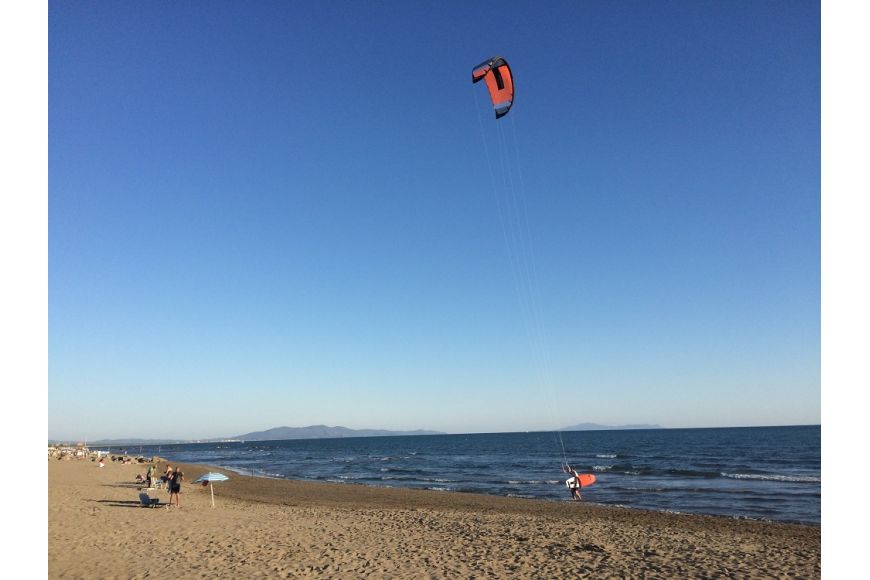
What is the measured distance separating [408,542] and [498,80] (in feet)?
32.9

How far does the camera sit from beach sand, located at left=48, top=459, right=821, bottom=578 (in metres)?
8.94

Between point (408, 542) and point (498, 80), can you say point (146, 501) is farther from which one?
point (498, 80)

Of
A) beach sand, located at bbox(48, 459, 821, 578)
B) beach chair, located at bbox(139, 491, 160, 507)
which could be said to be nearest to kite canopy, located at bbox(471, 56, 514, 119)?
beach sand, located at bbox(48, 459, 821, 578)

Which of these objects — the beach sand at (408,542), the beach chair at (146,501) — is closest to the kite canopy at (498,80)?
the beach sand at (408,542)

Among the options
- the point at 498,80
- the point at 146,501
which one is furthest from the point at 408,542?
the point at 498,80

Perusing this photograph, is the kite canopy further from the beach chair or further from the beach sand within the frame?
the beach chair

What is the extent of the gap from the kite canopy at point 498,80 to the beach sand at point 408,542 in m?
8.63

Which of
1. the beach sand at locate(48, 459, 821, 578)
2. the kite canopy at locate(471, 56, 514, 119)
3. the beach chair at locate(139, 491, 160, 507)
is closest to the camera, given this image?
the beach sand at locate(48, 459, 821, 578)

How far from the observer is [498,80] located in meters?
10.6

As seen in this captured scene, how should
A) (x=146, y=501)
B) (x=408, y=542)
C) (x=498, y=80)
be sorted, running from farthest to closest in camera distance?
(x=146, y=501) < (x=408, y=542) < (x=498, y=80)

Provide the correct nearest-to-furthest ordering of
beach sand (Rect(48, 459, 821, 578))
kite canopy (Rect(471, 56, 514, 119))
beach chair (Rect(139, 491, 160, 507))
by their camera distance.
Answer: beach sand (Rect(48, 459, 821, 578))
kite canopy (Rect(471, 56, 514, 119))
beach chair (Rect(139, 491, 160, 507))

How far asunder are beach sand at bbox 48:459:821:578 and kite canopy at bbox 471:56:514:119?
8635 mm
